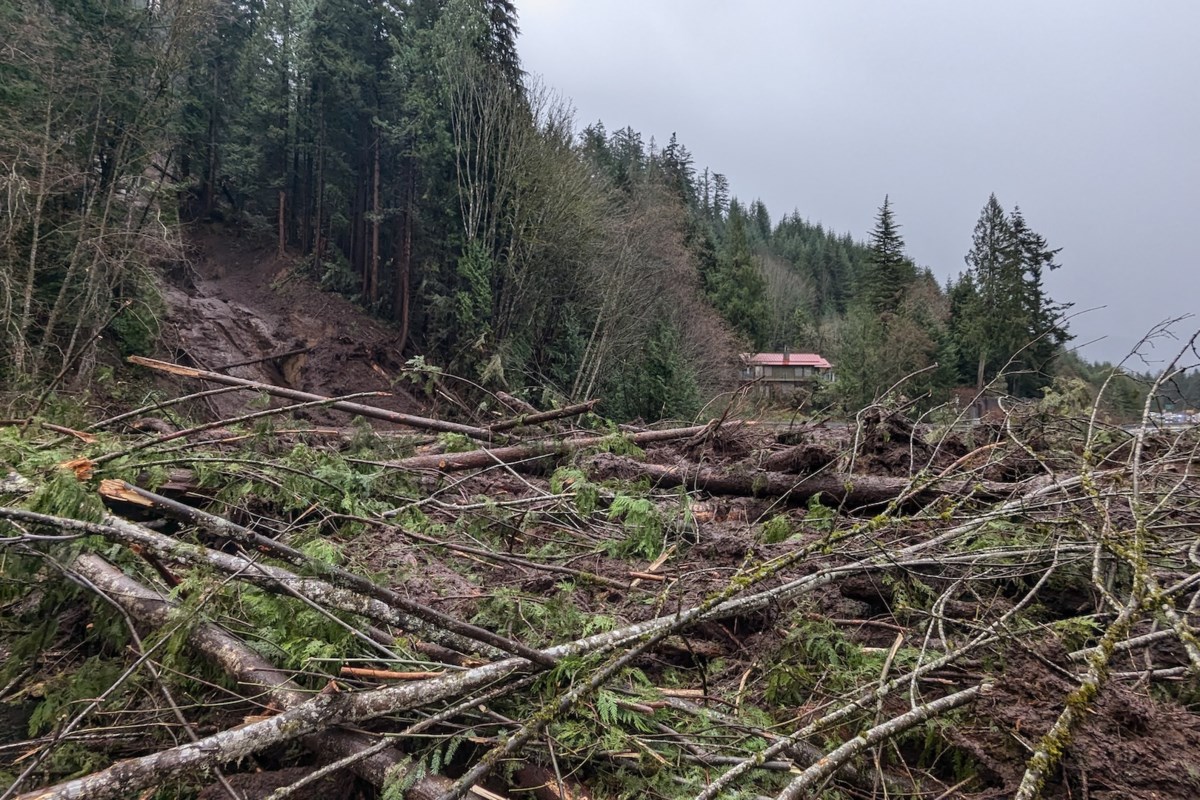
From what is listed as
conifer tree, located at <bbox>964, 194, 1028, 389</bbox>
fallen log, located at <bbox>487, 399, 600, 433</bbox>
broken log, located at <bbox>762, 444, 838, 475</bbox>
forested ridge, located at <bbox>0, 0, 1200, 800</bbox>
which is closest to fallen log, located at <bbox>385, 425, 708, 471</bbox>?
forested ridge, located at <bbox>0, 0, 1200, 800</bbox>

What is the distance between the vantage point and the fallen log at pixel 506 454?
204 inches

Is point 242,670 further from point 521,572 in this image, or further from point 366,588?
point 521,572

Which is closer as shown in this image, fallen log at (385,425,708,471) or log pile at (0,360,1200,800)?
log pile at (0,360,1200,800)

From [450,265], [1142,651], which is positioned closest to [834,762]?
[1142,651]

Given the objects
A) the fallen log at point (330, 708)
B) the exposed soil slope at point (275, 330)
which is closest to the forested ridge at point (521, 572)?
the fallen log at point (330, 708)

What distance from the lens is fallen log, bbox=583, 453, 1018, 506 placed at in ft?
12.8

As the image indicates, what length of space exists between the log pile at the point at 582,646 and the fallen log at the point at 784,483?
5.7 inches

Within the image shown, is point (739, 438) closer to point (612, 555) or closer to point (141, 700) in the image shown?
point (612, 555)

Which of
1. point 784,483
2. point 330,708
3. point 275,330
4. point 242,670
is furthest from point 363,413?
point 275,330

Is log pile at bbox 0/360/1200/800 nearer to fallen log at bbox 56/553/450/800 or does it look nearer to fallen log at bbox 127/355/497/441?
fallen log at bbox 56/553/450/800

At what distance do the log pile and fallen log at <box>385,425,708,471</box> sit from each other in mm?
1122

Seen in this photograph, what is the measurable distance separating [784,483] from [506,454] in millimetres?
2508

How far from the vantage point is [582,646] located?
2.01m

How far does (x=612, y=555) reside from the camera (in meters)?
3.76
